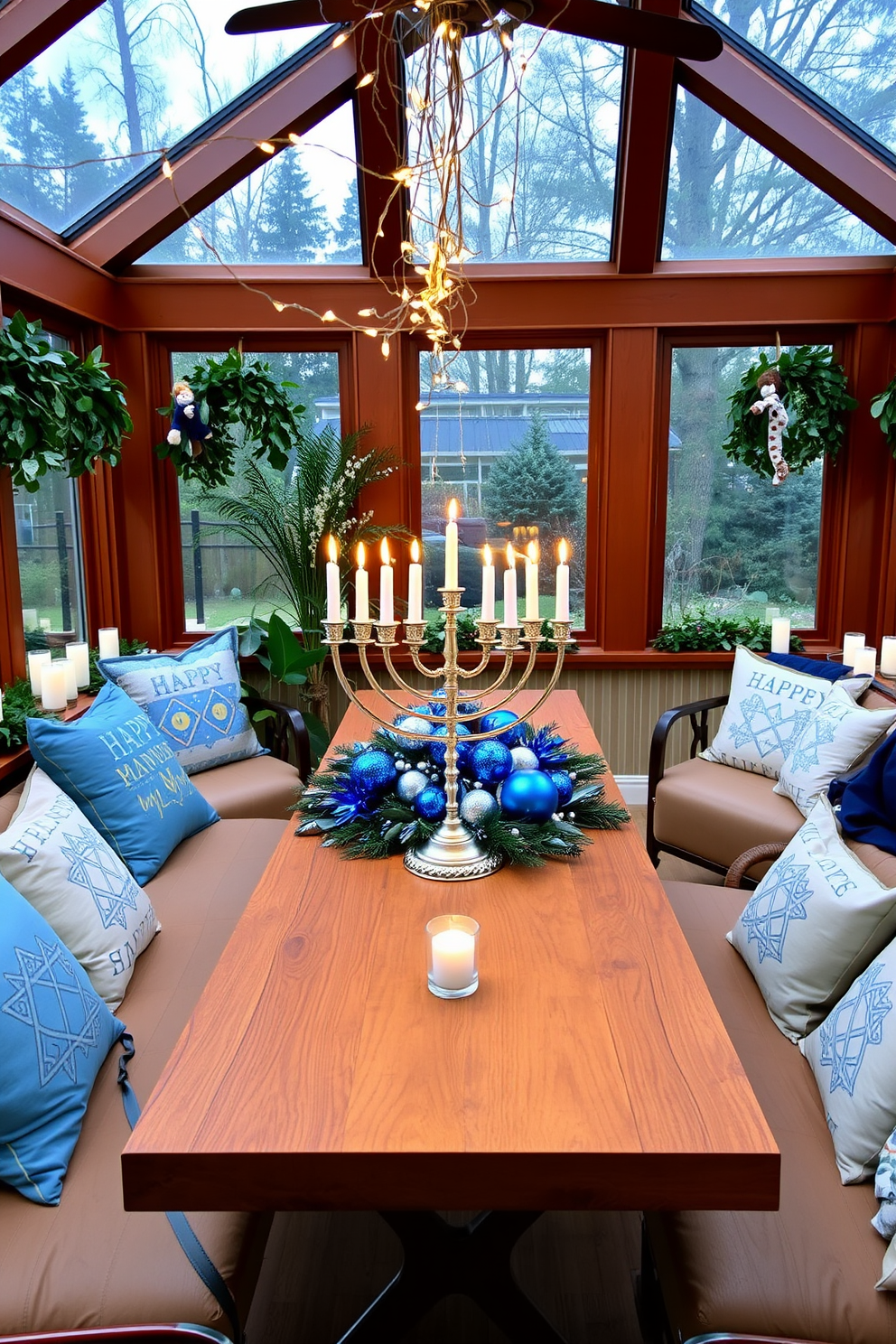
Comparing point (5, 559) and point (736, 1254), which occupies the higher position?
point (5, 559)

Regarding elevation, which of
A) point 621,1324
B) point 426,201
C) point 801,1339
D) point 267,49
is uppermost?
point 267,49

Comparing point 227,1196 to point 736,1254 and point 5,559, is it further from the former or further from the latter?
point 5,559

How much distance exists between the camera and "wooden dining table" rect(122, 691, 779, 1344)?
3.82ft

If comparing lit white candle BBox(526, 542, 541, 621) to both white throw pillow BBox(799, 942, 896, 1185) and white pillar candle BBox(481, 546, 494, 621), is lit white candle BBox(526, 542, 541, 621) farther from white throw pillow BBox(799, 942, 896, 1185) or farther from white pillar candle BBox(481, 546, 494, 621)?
white throw pillow BBox(799, 942, 896, 1185)

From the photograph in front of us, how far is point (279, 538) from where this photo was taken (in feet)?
14.8

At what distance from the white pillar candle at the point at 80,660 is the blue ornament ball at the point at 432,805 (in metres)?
2.02

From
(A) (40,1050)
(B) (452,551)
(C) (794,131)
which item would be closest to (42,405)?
(B) (452,551)

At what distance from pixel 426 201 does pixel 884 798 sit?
3326mm

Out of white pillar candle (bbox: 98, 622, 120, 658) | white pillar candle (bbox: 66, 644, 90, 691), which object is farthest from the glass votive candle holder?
white pillar candle (bbox: 98, 622, 120, 658)

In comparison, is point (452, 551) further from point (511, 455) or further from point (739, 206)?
point (739, 206)

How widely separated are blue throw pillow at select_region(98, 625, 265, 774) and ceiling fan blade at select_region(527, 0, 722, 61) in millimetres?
2357

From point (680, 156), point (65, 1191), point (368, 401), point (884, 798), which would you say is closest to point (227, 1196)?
point (65, 1191)

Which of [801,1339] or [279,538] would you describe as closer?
[801,1339]

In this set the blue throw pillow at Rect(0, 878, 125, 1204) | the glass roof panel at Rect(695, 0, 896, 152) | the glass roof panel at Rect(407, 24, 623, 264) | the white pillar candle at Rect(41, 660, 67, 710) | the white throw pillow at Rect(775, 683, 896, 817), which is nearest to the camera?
the blue throw pillow at Rect(0, 878, 125, 1204)
